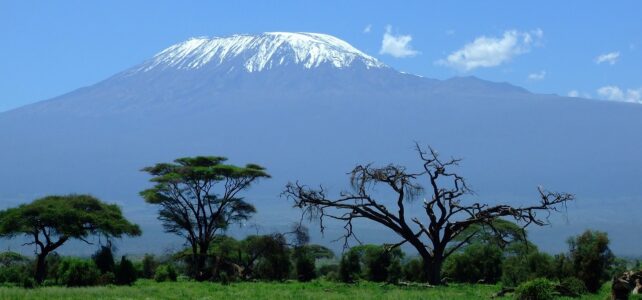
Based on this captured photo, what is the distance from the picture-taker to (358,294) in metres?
29.6

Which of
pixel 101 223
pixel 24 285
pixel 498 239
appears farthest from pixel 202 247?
pixel 498 239

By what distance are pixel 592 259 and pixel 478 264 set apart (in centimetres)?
1466

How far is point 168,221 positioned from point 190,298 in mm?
25496

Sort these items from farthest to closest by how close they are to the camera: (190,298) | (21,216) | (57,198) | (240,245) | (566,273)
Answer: (240,245) < (57,198) < (21,216) < (566,273) < (190,298)

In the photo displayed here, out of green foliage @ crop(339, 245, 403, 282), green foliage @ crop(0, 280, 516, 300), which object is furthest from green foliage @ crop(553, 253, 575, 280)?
green foliage @ crop(339, 245, 403, 282)

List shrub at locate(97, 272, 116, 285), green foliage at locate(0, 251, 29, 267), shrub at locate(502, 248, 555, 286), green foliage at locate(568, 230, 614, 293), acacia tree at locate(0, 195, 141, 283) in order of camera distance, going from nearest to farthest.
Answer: green foliage at locate(568, 230, 614, 293) → shrub at locate(502, 248, 555, 286) → shrub at locate(97, 272, 116, 285) → acacia tree at locate(0, 195, 141, 283) → green foliage at locate(0, 251, 29, 267)

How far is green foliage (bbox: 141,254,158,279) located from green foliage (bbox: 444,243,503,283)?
19310mm

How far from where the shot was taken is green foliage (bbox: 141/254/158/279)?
179 feet

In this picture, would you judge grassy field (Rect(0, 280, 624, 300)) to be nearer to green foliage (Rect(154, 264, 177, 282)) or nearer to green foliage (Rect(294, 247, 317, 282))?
green foliage (Rect(154, 264, 177, 282))

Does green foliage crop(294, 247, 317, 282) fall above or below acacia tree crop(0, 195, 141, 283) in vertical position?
below

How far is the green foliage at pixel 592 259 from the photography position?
103 ft

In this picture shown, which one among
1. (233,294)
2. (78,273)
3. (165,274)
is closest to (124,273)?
(78,273)

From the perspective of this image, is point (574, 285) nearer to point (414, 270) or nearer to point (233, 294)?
point (233, 294)

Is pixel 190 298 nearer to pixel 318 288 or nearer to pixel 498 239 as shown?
pixel 318 288
